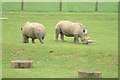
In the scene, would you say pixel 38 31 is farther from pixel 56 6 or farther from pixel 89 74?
pixel 56 6

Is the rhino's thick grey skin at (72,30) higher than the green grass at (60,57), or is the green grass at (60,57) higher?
the rhino's thick grey skin at (72,30)

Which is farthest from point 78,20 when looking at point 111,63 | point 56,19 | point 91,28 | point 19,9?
point 111,63

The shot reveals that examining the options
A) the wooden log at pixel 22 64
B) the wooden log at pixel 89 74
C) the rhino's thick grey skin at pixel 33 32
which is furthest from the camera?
the rhino's thick grey skin at pixel 33 32

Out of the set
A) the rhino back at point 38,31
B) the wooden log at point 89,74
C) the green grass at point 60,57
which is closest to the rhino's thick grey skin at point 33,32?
the rhino back at point 38,31

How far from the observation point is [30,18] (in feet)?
121

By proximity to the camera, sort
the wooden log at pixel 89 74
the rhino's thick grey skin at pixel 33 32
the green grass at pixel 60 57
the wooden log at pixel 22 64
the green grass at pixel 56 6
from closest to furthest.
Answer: the wooden log at pixel 89 74 → the green grass at pixel 60 57 → the wooden log at pixel 22 64 → the rhino's thick grey skin at pixel 33 32 → the green grass at pixel 56 6

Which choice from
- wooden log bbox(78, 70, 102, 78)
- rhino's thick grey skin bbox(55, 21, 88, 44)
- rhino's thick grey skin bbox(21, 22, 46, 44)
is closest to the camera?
wooden log bbox(78, 70, 102, 78)

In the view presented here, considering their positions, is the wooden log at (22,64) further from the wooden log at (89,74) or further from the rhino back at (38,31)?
the rhino back at (38,31)

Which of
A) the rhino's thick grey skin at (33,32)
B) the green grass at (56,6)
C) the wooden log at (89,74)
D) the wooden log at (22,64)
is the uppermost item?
the green grass at (56,6)

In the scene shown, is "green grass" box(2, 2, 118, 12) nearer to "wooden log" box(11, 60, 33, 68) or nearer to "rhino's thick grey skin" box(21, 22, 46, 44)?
"rhino's thick grey skin" box(21, 22, 46, 44)

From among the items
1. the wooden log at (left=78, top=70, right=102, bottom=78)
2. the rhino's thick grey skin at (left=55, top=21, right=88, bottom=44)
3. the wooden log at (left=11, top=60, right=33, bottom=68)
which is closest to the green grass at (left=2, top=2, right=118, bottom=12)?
the rhino's thick grey skin at (left=55, top=21, right=88, bottom=44)

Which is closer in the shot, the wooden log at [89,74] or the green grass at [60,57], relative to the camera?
the wooden log at [89,74]

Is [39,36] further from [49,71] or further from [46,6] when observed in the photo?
[46,6]

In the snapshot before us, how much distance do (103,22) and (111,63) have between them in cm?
1751
